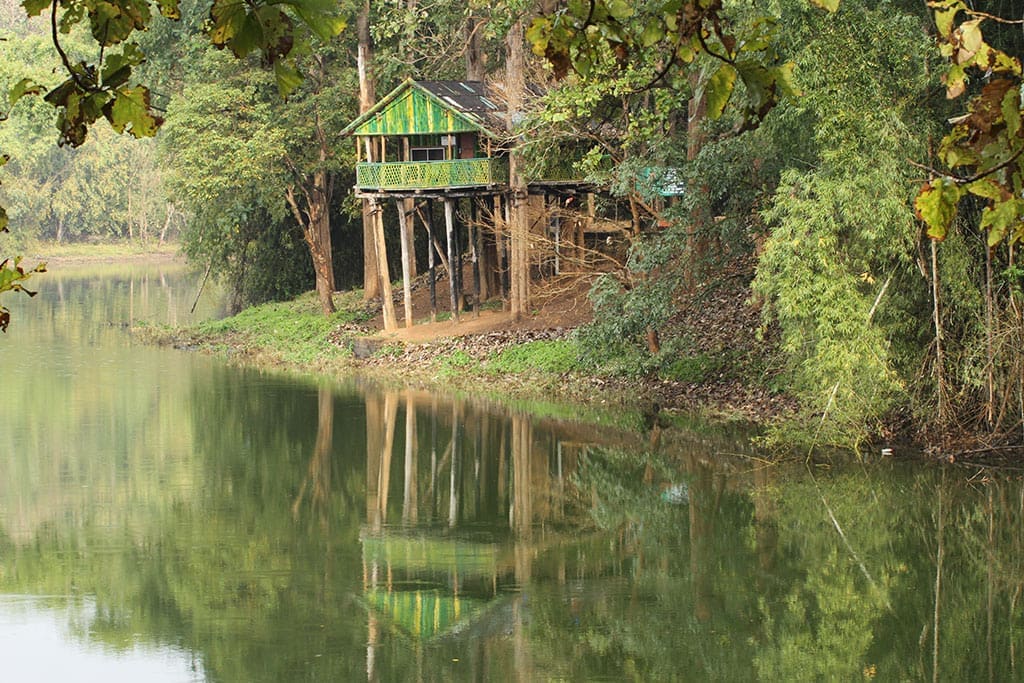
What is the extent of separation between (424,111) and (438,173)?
1490mm

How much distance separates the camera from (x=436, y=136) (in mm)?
28797

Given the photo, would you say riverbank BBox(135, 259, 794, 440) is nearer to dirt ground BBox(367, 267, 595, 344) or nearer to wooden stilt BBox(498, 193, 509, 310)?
dirt ground BBox(367, 267, 595, 344)

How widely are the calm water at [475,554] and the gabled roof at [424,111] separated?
22.0ft

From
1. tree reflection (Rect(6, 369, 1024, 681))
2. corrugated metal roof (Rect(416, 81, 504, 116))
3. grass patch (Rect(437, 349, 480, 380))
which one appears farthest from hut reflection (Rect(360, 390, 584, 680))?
corrugated metal roof (Rect(416, 81, 504, 116))

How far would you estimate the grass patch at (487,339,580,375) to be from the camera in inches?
958

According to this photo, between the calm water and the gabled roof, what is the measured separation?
672 cm

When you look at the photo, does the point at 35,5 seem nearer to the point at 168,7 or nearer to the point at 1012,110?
the point at 168,7

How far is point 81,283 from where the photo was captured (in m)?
55.1

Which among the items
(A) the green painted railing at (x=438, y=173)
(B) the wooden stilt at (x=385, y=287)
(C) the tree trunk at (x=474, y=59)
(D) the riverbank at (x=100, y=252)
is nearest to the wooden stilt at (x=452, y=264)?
(A) the green painted railing at (x=438, y=173)

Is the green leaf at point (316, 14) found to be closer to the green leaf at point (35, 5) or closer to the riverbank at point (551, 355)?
the green leaf at point (35, 5)

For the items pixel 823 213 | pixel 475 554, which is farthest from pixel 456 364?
pixel 475 554

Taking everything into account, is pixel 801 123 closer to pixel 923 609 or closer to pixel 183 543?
pixel 923 609

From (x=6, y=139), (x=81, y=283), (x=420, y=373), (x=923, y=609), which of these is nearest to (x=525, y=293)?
(x=420, y=373)

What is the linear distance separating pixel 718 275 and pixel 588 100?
3266 mm
